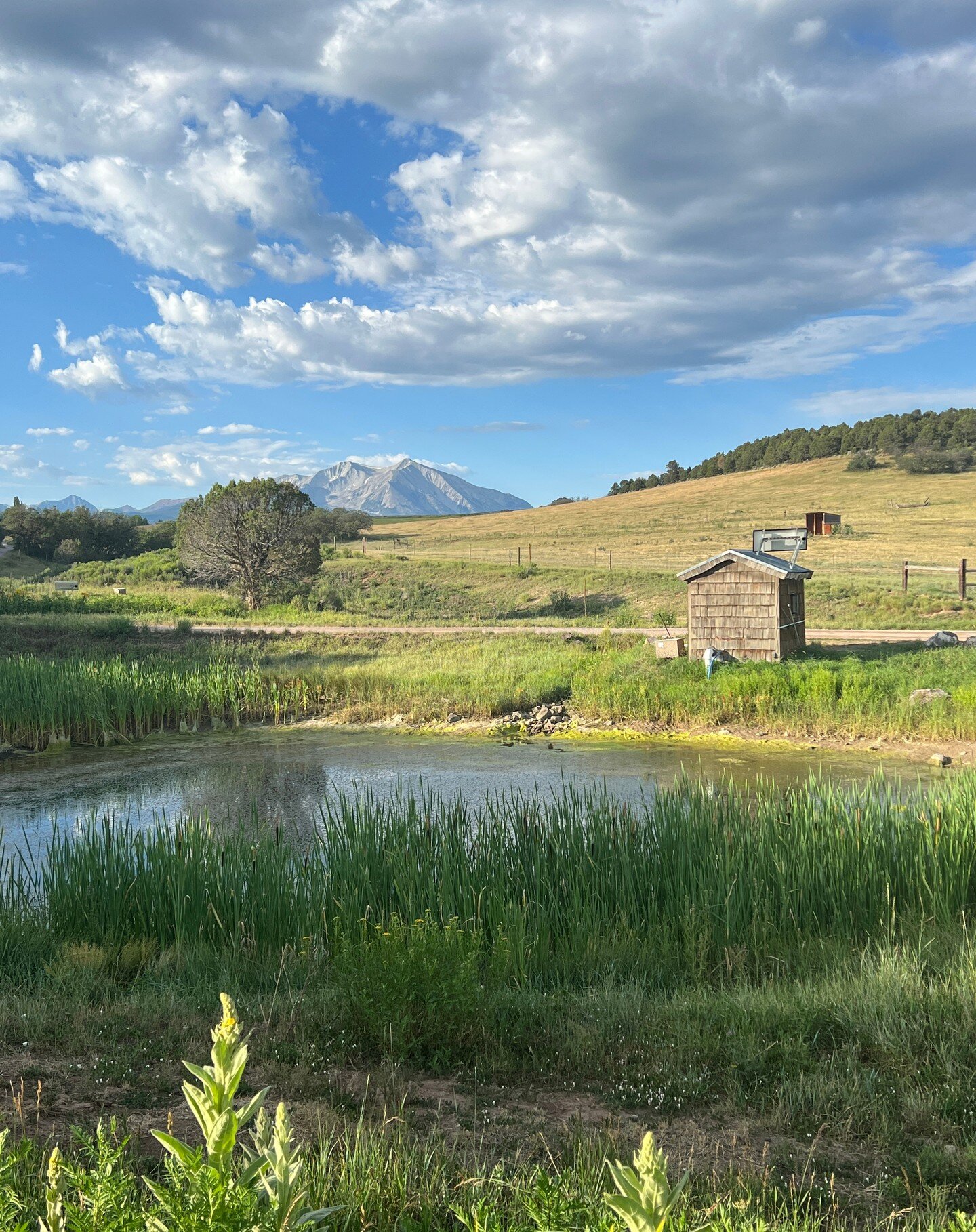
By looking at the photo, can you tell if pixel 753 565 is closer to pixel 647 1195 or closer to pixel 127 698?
pixel 127 698

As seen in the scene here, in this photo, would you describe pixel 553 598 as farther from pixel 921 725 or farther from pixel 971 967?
pixel 971 967

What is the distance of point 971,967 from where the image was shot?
491 cm

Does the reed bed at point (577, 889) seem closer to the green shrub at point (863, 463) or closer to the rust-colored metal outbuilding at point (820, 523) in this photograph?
the rust-colored metal outbuilding at point (820, 523)

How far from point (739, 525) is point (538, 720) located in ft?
152

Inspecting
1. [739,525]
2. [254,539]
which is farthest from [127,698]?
[739,525]

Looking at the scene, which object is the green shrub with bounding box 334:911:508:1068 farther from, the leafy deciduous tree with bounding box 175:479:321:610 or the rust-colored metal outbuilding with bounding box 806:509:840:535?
the leafy deciduous tree with bounding box 175:479:321:610

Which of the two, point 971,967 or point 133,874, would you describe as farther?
point 133,874

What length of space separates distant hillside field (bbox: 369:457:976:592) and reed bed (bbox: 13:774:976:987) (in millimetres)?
27472

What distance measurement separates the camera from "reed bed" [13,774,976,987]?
6055mm

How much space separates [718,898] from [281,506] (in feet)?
109

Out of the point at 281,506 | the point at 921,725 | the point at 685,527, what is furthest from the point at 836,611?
the point at 685,527

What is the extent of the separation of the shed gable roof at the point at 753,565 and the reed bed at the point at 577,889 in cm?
1062

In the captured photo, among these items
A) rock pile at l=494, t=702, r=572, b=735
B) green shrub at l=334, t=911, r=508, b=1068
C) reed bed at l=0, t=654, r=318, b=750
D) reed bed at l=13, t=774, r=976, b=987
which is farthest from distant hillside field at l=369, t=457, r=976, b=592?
green shrub at l=334, t=911, r=508, b=1068

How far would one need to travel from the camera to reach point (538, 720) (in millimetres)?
17516
